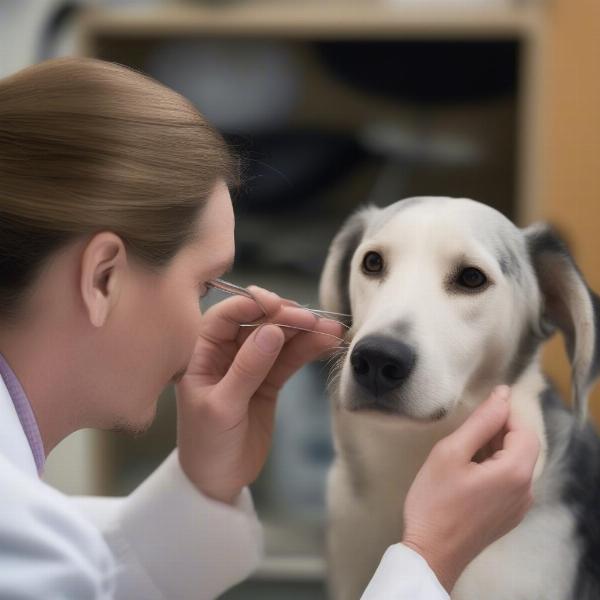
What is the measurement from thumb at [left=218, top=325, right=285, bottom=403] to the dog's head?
66 millimetres

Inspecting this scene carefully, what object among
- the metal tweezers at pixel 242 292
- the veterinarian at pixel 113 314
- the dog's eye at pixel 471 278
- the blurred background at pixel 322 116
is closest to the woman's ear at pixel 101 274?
the veterinarian at pixel 113 314

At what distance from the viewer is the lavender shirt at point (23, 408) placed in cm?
65

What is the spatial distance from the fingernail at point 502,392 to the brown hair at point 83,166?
261mm

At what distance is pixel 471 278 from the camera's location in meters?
0.68

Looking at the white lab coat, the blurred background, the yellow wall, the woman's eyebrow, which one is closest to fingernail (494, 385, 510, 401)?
the white lab coat

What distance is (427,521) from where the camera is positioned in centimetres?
62

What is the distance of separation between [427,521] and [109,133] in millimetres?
344

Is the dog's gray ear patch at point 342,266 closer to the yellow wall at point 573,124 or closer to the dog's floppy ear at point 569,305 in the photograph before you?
the dog's floppy ear at point 569,305

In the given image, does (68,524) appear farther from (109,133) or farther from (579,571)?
(579,571)

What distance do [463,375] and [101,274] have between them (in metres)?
0.27

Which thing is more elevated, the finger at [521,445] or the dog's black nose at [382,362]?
the dog's black nose at [382,362]

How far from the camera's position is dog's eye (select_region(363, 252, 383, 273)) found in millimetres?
710

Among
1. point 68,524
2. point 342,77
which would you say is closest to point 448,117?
point 342,77

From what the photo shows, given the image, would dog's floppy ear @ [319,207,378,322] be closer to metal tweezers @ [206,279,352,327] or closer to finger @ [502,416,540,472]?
metal tweezers @ [206,279,352,327]
